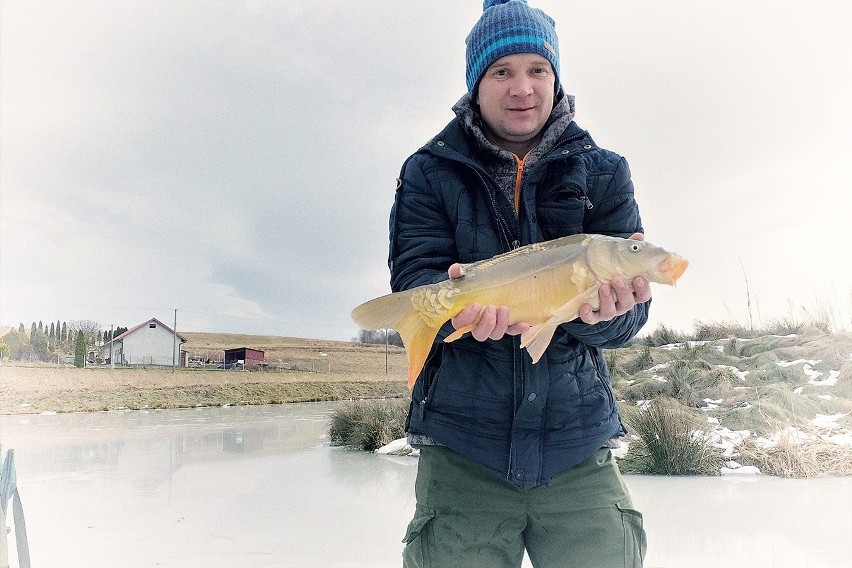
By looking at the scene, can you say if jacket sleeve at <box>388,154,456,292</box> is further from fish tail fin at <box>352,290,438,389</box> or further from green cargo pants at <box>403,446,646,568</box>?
green cargo pants at <box>403,446,646,568</box>

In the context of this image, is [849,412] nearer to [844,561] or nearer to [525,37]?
[844,561]

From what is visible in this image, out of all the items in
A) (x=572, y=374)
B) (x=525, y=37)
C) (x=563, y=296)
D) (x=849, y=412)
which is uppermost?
(x=525, y=37)

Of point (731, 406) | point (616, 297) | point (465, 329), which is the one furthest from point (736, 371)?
point (465, 329)

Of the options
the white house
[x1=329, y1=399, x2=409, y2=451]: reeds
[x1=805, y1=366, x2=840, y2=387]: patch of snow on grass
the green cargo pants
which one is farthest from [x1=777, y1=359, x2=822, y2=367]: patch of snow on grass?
the white house

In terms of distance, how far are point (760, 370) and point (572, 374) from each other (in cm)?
831

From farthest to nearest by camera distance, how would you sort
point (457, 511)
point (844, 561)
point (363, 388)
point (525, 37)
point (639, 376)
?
point (363, 388) → point (639, 376) → point (844, 561) → point (525, 37) → point (457, 511)

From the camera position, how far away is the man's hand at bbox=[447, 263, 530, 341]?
1342mm

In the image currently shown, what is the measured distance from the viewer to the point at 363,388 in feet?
61.9

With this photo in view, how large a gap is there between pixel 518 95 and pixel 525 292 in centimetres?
59

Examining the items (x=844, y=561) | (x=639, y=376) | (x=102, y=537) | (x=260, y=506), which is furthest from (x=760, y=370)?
(x=102, y=537)

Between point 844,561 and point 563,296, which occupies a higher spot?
point 563,296

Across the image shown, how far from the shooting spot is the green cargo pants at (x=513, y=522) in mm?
1522

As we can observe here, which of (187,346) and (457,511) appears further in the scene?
(187,346)

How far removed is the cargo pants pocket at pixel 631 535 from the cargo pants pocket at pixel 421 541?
47 centimetres
